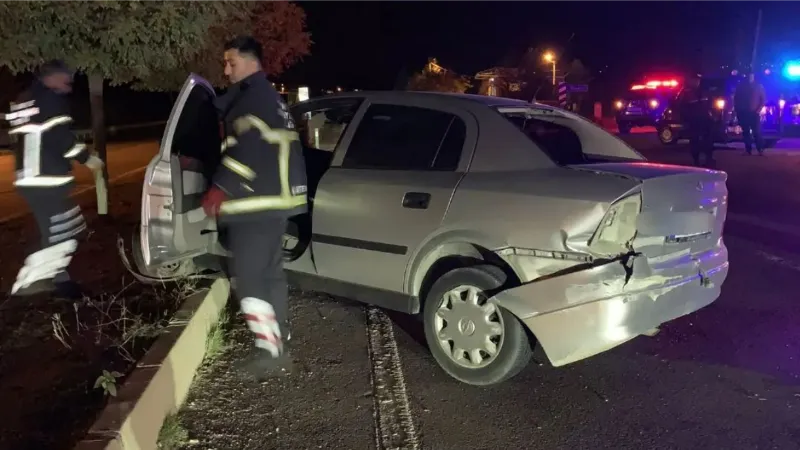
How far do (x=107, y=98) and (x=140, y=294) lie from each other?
3260 cm

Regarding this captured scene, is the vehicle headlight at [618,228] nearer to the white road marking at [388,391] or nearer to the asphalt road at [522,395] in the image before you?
the asphalt road at [522,395]

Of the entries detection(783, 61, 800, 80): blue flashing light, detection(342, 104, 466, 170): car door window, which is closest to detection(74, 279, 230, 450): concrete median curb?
detection(342, 104, 466, 170): car door window

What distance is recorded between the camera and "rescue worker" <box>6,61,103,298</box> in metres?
4.89

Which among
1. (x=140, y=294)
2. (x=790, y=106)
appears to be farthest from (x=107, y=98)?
(x=140, y=294)

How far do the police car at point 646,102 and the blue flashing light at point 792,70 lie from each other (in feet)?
13.1

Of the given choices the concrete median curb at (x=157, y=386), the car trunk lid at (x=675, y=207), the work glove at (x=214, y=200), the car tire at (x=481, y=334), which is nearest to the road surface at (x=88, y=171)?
the concrete median curb at (x=157, y=386)

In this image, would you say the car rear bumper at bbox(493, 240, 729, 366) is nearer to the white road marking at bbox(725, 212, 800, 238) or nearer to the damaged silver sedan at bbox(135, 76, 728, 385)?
the damaged silver sedan at bbox(135, 76, 728, 385)

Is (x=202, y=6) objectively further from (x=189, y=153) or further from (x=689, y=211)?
(x=689, y=211)

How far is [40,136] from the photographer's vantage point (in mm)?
4898

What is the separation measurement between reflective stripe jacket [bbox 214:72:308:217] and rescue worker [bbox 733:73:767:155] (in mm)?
15123

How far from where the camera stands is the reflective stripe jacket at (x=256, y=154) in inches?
152

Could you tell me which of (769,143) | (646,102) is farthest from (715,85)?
(646,102)

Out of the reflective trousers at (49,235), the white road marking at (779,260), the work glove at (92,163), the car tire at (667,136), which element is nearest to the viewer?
the reflective trousers at (49,235)

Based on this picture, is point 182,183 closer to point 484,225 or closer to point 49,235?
point 49,235
